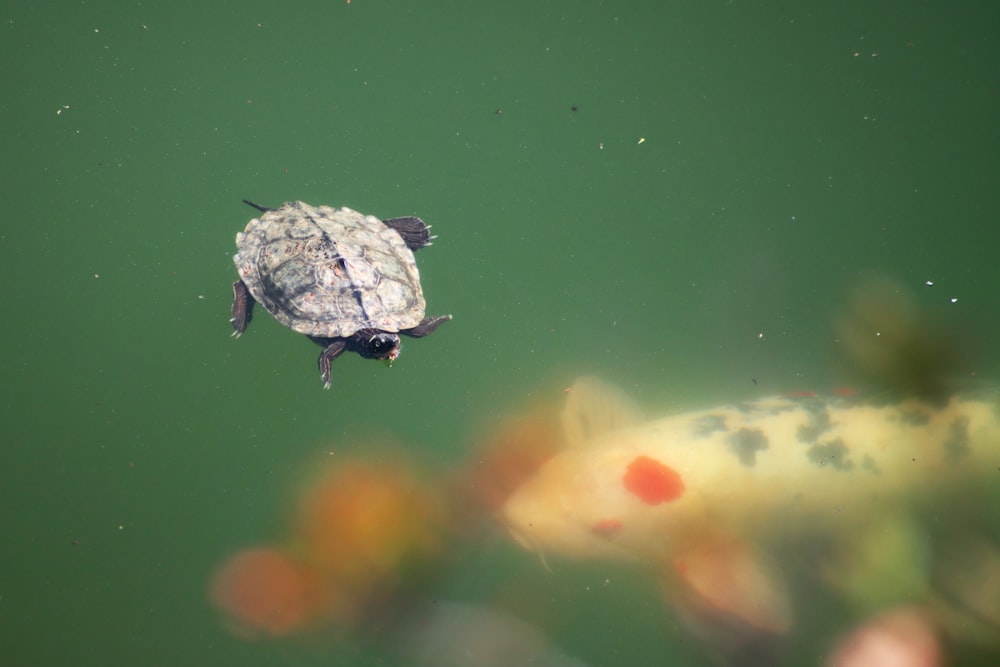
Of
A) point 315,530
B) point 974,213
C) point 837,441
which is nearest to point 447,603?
point 315,530

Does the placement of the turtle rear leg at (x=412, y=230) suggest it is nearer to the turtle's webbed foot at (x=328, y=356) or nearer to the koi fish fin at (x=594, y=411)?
the turtle's webbed foot at (x=328, y=356)

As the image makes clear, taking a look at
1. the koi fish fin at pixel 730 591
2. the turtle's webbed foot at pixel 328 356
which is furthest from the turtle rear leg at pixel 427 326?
the koi fish fin at pixel 730 591

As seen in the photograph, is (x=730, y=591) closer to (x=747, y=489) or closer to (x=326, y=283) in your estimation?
(x=747, y=489)

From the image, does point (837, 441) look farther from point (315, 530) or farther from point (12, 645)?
point (12, 645)

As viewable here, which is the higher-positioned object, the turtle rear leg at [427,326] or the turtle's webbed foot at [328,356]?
the turtle rear leg at [427,326]

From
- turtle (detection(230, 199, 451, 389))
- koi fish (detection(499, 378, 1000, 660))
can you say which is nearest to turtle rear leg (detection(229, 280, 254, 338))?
turtle (detection(230, 199, 451, 389))

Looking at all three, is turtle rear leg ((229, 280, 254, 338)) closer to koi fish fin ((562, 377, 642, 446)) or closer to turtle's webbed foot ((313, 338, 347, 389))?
turtle's webbed foot ((313, 338, 347, 389))

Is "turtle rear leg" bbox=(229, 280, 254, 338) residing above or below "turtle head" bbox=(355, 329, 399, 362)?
below
